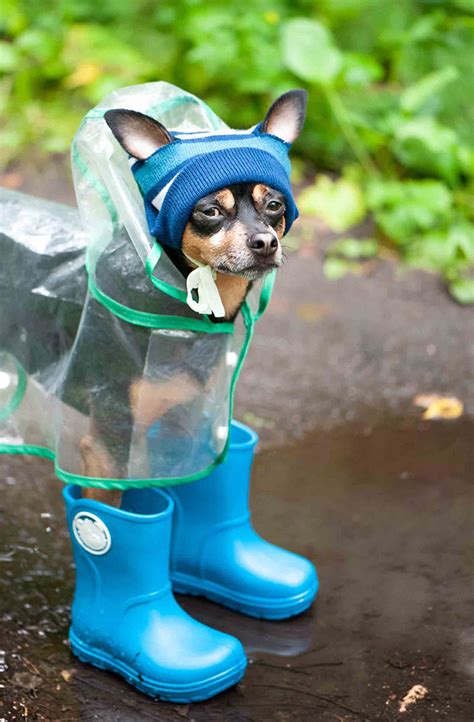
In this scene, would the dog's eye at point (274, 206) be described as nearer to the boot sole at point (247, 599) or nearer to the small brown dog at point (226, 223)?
the small brown dog at point (226, 223)

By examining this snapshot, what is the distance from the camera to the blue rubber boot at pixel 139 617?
7.39 ft

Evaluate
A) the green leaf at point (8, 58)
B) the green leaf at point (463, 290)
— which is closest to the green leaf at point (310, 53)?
the green leaf at point (463, 290)

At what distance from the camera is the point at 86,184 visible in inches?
88.2

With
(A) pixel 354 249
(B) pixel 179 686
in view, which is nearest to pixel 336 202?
(A) pixel 354 249

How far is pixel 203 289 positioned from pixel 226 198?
0.65 feet

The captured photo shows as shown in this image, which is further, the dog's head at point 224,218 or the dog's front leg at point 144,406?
the dog's front leg at point 144,406

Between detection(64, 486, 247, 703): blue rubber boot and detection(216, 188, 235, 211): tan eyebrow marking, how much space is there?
71 cm

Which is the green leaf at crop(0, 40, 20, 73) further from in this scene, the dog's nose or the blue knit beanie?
the dog's nose

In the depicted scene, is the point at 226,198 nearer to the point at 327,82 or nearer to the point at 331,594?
the point at 331,594

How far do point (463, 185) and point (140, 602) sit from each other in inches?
127

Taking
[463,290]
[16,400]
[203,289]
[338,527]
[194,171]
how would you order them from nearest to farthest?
[194,171], [203,289], [16,400], [338,527], [463,290]

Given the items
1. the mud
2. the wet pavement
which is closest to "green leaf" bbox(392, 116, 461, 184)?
the wet pavement

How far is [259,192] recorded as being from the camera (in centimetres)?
205

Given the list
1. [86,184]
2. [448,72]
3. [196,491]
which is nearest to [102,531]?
[196,491]
